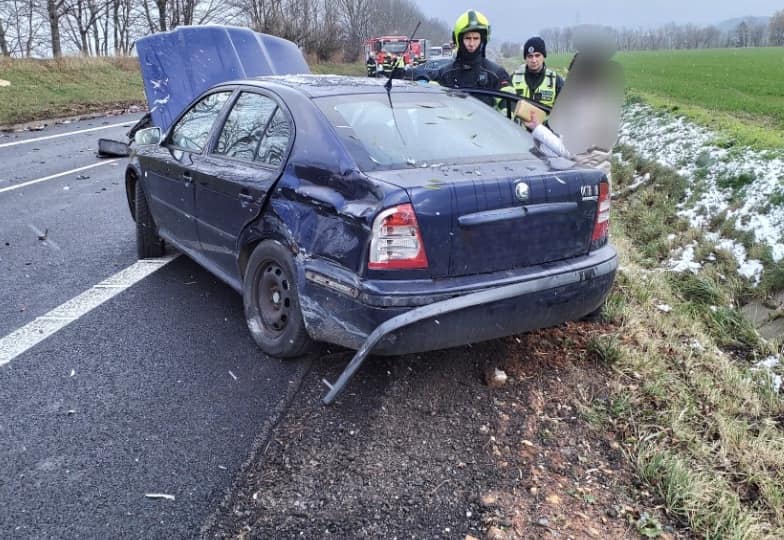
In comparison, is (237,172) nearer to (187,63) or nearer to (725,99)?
(187,63)

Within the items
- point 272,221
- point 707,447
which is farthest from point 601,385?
point 272,221

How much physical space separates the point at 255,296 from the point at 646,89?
Result: 17.9 metres

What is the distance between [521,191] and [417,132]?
745mm

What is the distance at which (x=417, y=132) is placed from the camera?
3.42 m

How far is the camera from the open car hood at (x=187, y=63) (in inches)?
318

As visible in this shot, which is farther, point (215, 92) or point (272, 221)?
point (215, 92)

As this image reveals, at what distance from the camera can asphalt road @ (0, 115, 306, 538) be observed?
2.45 m

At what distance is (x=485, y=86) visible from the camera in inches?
249

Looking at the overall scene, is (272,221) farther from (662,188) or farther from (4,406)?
(662,188)

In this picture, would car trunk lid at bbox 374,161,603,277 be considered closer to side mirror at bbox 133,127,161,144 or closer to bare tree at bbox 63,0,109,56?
side mirror at bbox 133,127,161,144

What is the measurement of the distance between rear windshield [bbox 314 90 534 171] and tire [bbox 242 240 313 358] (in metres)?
0.72

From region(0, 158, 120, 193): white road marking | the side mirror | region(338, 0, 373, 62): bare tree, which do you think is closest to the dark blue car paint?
the side mirror

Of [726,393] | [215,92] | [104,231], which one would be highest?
[215,92]

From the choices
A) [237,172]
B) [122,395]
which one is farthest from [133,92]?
[122,395]
